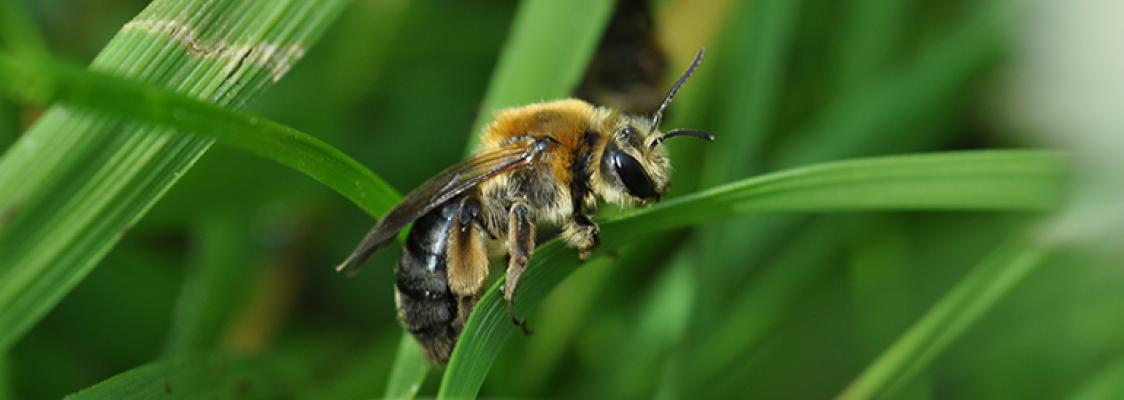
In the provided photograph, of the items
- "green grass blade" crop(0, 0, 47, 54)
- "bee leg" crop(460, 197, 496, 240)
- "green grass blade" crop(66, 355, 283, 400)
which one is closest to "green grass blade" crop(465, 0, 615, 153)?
"bee leg" crop(460, 197, 496, 240)

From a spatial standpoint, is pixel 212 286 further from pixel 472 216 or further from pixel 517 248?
pixel 517 248

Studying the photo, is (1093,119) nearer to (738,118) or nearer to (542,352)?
(738,118)

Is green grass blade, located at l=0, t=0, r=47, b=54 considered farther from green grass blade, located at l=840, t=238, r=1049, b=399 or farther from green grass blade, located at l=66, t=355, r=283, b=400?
green grass blade, located at l=840, t=238, r=1049, b=399

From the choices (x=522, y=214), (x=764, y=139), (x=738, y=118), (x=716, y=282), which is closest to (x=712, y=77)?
(x=764, y=139)

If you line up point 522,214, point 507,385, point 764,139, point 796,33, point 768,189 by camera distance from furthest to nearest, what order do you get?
point 796,33 → point 764,139 → point 507,385 → point 522,214 → point 768,189

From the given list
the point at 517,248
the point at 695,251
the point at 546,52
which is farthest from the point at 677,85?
the point at 695,251

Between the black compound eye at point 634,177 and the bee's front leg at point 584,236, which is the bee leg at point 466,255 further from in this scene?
the black compound eye at point 634,177
